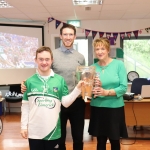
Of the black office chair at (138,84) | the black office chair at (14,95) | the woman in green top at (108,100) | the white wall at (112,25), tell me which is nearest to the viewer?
the woman in green top at (108,100)

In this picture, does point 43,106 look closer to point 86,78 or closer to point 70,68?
point 86,78

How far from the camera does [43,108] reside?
1.72 metres

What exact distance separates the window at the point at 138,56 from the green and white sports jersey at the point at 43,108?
15.1 ft

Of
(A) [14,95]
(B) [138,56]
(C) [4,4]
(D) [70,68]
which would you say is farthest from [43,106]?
(B) [138,56]

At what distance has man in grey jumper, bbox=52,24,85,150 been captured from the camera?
2.08 metres

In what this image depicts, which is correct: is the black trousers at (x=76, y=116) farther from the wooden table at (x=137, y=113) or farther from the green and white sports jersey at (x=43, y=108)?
the wooden table at (x=137, y=113)

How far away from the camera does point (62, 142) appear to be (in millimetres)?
2287

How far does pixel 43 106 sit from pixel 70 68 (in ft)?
1.71

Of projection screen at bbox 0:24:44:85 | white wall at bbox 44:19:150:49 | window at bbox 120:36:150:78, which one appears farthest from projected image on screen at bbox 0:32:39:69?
window at bbox 120:36:150:78

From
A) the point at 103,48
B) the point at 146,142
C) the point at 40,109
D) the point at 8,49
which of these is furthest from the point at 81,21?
the point at 40,109

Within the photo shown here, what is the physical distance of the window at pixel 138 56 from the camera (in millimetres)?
6051

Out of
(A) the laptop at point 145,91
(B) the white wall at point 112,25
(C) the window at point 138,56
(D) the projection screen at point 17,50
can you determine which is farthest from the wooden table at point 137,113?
(D) the projection screen at point 17,50

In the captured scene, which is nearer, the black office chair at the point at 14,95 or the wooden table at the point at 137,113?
the wooden table at the point at 137,113


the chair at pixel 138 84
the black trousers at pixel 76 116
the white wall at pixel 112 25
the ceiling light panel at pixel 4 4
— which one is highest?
the ceiling light panel at pixel 4 4
